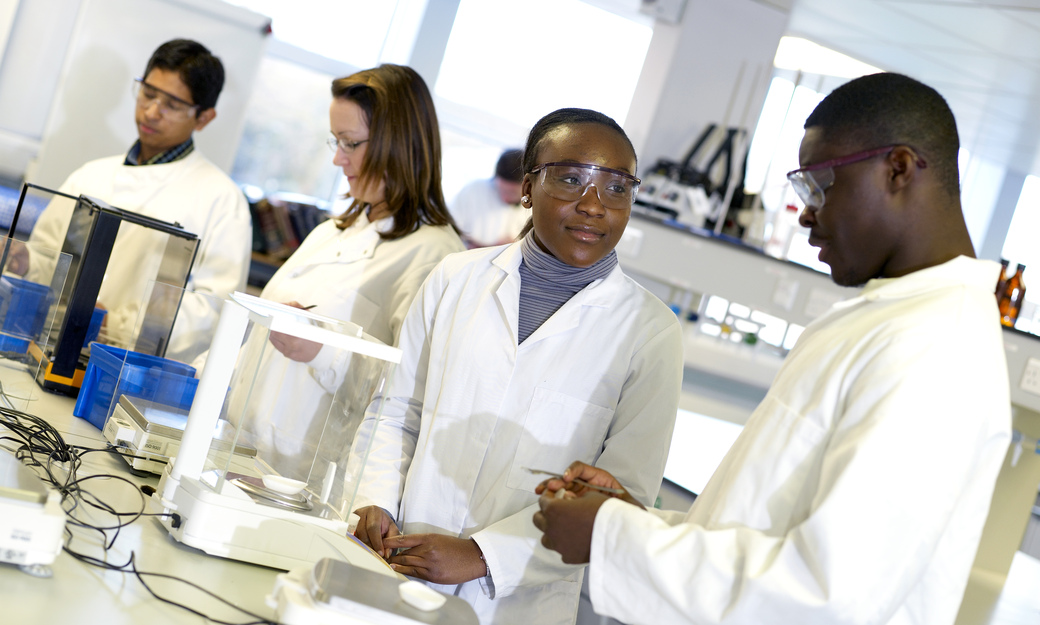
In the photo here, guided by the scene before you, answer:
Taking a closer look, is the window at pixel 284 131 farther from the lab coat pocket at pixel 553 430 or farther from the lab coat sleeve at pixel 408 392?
the lab coat pocket at pixel 553 430

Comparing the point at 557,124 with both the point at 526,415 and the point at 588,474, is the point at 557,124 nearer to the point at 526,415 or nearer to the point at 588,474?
the point at 526,415

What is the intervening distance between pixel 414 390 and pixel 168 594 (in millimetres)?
642

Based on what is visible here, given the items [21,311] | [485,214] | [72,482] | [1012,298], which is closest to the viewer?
[72,482]

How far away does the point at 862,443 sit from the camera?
0.81 metres

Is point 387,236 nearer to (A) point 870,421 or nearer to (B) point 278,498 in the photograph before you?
(B) point 278,498

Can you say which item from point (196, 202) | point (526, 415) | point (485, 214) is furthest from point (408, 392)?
point (485, 214)

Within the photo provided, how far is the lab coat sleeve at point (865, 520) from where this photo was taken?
796mm

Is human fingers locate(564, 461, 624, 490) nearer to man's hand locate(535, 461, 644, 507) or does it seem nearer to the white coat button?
man's hand locate(535, 461, 644, 507)

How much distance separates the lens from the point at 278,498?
1.20 meters

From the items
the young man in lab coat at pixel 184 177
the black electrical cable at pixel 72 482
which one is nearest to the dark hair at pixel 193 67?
the young man in lab coat at pixel 184 177

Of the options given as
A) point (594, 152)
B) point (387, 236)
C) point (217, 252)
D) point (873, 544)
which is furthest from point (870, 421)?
A: point (217, 252)

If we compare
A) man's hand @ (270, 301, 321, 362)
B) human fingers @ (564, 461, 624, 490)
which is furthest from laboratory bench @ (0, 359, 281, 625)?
human fingers @ (564, 461, 624, 490)

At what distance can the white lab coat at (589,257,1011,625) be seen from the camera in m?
0.80

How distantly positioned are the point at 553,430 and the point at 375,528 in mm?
338
